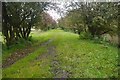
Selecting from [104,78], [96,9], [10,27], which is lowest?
[104,78]

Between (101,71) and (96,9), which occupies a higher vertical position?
(96,9)

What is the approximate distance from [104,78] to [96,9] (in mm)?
21890

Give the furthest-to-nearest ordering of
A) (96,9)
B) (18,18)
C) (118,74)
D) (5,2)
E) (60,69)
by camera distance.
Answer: (96,9), (18,18), (5,2), (60,69), (118,74)

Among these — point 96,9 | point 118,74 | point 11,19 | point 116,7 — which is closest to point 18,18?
point 11,19

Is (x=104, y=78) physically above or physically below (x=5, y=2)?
below

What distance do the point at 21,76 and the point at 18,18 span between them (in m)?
17.7

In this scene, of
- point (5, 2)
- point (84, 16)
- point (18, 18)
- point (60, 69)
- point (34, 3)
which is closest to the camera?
point (60, 69)

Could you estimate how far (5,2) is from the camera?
908 inches

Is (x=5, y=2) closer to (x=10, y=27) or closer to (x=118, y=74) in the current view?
(x=10, y=27)

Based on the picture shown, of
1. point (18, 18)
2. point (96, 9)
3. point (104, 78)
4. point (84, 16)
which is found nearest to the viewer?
point (104, 78)

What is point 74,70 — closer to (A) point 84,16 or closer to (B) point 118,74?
(B) point 118,74

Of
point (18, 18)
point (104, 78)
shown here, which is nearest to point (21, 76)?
point (104, 78)

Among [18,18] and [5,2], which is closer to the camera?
[5,2]

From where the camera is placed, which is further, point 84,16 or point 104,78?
point 84,16
